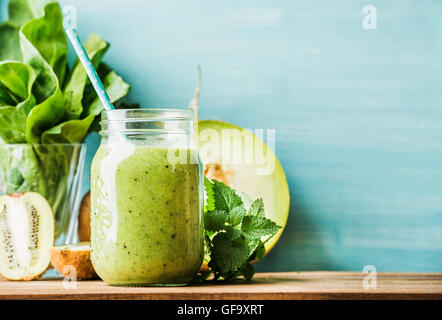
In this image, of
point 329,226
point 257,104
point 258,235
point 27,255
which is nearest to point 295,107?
point 257,104

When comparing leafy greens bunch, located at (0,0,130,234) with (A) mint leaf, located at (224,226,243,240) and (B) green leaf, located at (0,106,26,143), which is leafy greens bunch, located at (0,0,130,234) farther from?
(A) mint leaf, located at (224,226,243,240)


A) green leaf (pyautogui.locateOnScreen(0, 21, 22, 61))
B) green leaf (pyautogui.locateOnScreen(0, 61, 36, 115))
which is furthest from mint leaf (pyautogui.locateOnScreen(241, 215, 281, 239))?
green leaf (pyautogui.locateOnScreen(0, 21, 22, 61))

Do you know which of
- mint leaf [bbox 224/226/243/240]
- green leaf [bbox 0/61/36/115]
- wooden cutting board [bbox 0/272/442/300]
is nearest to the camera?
wooden cutting board [bbox 0/272/442/300]

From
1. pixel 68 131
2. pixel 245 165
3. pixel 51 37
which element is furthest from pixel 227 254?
pixel 51 37

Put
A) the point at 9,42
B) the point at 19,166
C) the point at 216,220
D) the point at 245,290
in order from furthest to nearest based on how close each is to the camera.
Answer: the point at 9,42 < the point at 19,166 < the point at 216,220 < the point at 245,290

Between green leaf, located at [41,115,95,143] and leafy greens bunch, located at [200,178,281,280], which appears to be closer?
leafy greens bunch, located at [200,178,281,280]

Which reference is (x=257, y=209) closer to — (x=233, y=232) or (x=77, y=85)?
(x=233, y=232)

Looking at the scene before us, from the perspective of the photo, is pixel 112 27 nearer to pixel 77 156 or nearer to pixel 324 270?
pixel 77 156
